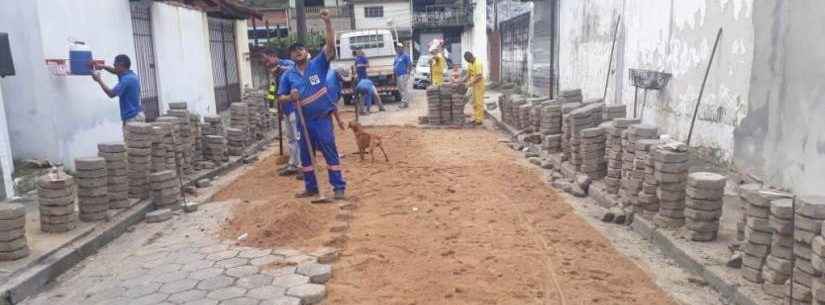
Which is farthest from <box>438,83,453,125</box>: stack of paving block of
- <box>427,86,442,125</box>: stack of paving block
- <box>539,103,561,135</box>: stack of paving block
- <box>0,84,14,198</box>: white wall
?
<box>0,84,14,198</box>: white wall

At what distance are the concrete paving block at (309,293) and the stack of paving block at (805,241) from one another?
9.61ft

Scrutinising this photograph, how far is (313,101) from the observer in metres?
6.56

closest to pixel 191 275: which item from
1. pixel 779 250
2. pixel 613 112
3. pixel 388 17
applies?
pixel 779 250

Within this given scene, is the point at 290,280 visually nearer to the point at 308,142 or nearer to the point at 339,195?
the point at 339,195

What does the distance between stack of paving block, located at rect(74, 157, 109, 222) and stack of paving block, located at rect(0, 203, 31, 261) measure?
1.02 meters

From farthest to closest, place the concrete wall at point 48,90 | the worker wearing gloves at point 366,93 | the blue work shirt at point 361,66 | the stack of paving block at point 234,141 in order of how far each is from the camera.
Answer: the blue work shirt at point 361,66, the worker wearing gloves at point 366,93, the stack of paving block at point 234,141, the concrete wall at point 48,90

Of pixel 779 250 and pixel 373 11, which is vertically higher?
pixel 373 11

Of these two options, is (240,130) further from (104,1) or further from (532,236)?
(532,236)

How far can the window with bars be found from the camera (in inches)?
1628

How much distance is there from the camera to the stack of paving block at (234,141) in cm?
1009

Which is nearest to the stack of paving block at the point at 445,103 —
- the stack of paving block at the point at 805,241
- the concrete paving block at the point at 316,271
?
the concrete paving block at the point at 316,271

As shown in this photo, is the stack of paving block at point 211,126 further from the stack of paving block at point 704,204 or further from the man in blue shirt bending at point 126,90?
the stack of paving block at point 704,204

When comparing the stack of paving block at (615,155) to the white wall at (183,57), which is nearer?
the stack of paving block at (615,155)

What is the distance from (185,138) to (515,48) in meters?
14.7
